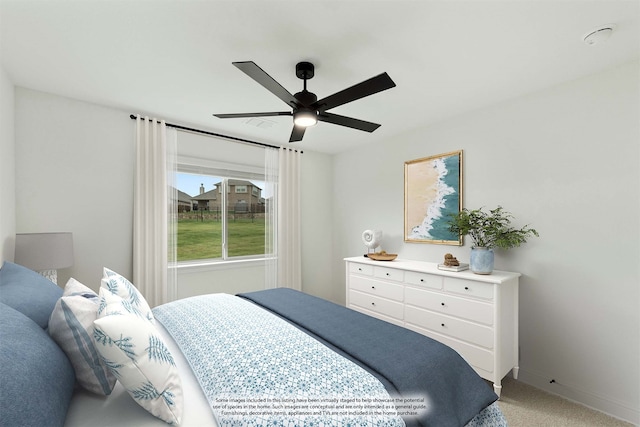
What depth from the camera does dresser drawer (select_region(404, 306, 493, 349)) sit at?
236cm

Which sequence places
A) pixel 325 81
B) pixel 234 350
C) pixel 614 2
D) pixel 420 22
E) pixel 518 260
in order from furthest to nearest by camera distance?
pixel 518 260
pixel 325 81
pixel 420 22
pixel 614 2
pixel 234 350

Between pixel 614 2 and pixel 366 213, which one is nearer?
pixel 614 2

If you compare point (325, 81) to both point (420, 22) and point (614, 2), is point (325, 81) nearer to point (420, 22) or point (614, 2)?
point (420, 22)

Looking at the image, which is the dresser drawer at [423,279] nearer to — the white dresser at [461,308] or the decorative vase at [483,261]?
the white dresser at [461,308]

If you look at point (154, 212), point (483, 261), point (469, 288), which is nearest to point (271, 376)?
point (469, 288)

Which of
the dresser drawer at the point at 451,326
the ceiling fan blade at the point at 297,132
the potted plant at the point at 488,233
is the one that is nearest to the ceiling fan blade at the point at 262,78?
the ceiling fan blade at the point at 297,132

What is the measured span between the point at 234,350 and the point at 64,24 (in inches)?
82.5

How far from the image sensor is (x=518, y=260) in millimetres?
2605

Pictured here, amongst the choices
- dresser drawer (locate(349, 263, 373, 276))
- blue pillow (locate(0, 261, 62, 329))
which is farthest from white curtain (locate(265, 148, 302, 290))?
blue pillow (locate(0, 261, 62, 329))

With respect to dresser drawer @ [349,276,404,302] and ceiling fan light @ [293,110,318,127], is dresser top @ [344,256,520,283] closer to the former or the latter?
dresser drawer @ [349,276,404,302]

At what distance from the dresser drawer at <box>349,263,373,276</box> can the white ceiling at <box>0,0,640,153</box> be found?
5.89ft

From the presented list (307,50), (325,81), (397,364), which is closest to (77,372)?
(397,364)

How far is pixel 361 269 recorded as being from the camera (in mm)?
3459

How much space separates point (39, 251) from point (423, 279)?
3219mm
